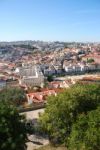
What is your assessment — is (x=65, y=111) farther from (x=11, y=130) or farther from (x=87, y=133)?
(x=11, y=130)

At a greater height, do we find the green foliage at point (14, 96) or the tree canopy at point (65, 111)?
the tree canopy at point (65, 111)

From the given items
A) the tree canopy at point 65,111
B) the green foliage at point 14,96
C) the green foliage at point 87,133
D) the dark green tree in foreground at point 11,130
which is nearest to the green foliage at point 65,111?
the tree canopy at point 65,111

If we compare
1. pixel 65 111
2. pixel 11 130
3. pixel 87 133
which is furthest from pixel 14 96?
pixel 87 133

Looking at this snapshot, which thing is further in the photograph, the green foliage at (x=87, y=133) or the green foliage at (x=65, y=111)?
the green foliage at (x=65, y=111)

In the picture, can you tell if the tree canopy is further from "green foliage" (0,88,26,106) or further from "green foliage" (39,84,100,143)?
"green foliage" (0,88,26,106)

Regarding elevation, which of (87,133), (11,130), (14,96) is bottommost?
(14,96)

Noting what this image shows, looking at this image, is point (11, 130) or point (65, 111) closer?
point (11, 130)

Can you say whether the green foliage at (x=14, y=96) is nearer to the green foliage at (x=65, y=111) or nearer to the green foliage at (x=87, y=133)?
the green foliage at (x=65, y=111)
